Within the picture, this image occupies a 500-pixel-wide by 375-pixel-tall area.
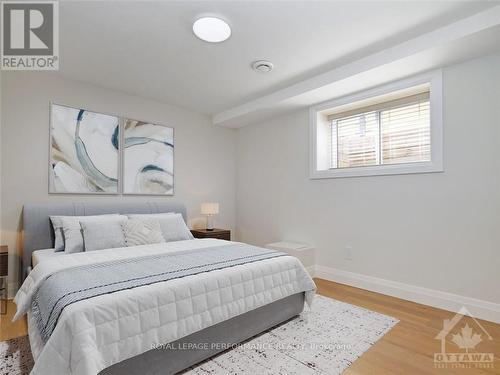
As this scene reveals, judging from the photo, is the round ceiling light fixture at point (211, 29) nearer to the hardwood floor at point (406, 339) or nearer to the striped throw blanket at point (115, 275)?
the striped throw blanket at point (115, 275)

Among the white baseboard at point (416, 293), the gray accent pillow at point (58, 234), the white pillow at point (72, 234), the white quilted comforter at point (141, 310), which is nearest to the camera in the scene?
the white quilted comforter at point (141, 310)

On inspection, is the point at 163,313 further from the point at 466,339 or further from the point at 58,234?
the point at 466,339

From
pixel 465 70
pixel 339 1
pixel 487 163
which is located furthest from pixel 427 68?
pixel 339 1

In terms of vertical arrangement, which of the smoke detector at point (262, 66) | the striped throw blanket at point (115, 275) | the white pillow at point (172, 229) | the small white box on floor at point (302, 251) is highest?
the smoke detector at point (262, 66)

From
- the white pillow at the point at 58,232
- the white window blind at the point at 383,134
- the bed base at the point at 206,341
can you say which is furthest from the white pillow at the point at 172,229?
the white window blind at the point at 383,134

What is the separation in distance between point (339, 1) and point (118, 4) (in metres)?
1.64

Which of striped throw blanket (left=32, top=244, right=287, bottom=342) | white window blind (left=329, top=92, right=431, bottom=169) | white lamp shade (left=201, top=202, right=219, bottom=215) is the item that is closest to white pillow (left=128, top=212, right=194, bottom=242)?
white lamp shade (left=201, top=202, right=219, bottom=215)

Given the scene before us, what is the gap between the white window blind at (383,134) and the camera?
10.2 feet

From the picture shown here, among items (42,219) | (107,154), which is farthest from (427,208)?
(42,219)

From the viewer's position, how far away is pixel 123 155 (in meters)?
3.79

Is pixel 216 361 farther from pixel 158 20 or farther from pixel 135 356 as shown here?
pixel 158 20

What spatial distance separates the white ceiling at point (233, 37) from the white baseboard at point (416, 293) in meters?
2.43

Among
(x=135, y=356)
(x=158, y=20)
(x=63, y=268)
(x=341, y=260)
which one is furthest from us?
(x=341, y=260)

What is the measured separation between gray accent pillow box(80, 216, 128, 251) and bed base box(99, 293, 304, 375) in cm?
155
